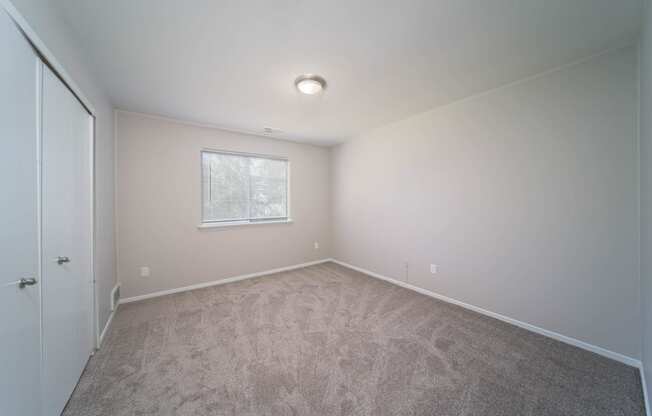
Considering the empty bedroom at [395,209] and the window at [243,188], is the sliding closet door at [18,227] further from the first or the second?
the window at [243,188]

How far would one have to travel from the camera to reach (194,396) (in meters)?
1.52

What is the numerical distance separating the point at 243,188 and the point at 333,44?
2815 millimetres

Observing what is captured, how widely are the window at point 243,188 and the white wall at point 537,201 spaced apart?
7.28 ft

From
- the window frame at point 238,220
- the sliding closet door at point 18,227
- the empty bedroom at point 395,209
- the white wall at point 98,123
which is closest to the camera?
the sliding closet door at point 18,227

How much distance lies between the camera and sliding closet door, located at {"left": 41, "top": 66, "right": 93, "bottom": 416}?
50.4 inches

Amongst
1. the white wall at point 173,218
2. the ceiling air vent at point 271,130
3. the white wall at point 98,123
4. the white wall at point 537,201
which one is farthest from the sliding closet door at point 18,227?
the white wall at point 537,201

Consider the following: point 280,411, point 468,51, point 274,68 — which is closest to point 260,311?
point 280,411

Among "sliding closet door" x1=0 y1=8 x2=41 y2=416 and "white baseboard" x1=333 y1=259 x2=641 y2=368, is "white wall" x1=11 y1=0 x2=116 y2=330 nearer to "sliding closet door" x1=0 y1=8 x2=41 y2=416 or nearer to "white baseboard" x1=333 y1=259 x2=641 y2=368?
"sliding closet door" x1=0 y1=8 x2=41 y2=416

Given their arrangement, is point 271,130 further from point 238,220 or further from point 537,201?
point 537,201

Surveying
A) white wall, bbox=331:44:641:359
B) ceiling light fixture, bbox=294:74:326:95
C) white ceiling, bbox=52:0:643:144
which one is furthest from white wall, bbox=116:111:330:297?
white wall, bbox=331:44:641:359

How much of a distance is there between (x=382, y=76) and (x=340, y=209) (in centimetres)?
281

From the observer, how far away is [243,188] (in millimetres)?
3936

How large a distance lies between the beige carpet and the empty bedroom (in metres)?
0.02

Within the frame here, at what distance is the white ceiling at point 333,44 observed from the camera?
1429 millimetres
